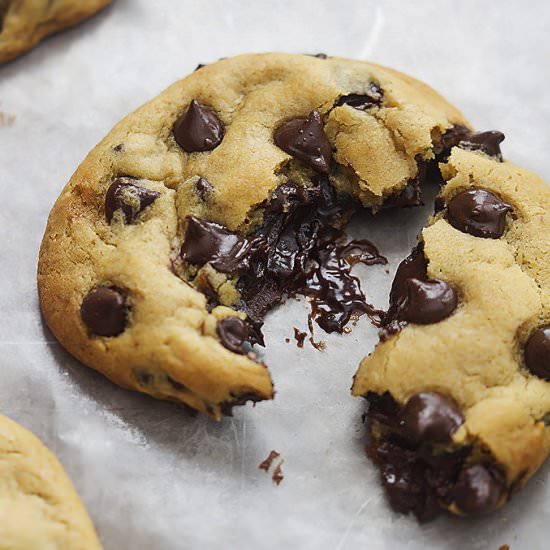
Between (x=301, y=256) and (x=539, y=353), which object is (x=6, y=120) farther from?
(x=539, y=353)

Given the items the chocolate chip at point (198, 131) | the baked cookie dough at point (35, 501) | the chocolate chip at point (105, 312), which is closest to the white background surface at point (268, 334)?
the baked cookie dough at point (35, 501)

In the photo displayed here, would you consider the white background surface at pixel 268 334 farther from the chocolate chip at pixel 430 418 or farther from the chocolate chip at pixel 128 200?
the chocolate chip at pixel 128 200

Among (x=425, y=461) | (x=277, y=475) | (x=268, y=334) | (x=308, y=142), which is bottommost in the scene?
(x=277, y=475)

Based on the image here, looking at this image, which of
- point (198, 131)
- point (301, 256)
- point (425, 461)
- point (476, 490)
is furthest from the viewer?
point (301, 256)

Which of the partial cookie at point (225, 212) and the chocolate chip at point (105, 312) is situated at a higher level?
the partial cookie at point (225, 212)

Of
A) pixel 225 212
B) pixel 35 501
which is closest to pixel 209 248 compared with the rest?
pixel 225 212

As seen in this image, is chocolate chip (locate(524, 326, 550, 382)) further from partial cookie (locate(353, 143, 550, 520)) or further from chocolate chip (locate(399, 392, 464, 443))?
chocolate chip (locate(399, 392, 464, 443))

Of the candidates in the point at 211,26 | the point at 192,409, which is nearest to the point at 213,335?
the point at 192,409
